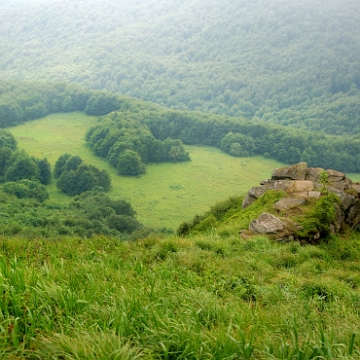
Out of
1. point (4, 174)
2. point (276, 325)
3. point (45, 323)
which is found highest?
point (45, 323)

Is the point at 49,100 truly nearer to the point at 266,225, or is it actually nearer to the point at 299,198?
the point at 299,198

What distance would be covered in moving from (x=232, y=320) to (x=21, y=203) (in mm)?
78062

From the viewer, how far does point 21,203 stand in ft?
253

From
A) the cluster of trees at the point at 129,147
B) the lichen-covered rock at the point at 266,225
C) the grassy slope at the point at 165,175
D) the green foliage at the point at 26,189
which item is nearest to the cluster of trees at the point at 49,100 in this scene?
the grassy slope at the point at 165,175

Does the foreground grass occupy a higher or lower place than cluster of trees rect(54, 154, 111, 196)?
higher

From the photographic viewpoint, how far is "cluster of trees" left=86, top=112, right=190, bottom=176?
108875mm

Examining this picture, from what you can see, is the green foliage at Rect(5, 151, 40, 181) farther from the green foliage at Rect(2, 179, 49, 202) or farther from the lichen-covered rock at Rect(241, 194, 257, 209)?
the lichen-covered rock at Rect(241, 194, 257, 209)

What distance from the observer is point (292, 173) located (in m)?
20.5

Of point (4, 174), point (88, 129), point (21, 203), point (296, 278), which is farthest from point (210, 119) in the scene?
point (296, 278)

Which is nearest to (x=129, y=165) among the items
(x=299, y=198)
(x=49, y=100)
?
(x=49, y=100)

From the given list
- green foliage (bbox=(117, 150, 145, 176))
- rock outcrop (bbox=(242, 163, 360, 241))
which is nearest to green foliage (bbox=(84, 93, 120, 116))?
green foliage (bbox=(117, 150, 145, 176))

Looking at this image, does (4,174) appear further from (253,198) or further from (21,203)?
(253,198)

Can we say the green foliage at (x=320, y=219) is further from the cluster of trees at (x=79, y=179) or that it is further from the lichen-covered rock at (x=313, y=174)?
the cluster of trees at (x=79, y=179)

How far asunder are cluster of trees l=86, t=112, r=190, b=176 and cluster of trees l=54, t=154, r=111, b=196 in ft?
33.1
